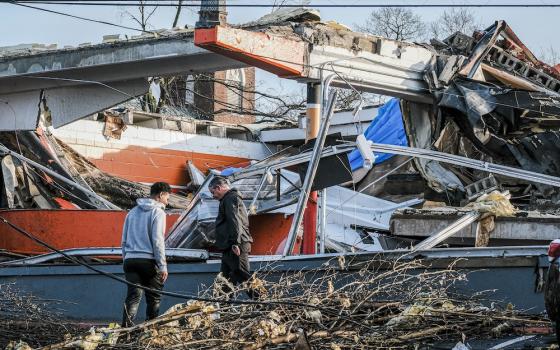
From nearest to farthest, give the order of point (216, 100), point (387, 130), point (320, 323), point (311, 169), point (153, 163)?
point (320, 323)
point (311, 169)
point (387, 130)
point (153, 163)
point (216, 100)

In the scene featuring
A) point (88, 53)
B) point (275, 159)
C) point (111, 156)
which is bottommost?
point (111, 156)

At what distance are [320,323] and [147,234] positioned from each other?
2427mm

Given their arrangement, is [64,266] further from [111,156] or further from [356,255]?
[111,156]

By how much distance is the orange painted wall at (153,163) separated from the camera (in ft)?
74.4

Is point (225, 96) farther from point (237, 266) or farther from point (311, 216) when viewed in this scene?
point (237, 266)

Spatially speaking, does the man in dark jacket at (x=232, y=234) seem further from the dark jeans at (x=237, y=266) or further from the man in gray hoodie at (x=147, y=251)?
the man in gray hoodie at (x=147, y=251)

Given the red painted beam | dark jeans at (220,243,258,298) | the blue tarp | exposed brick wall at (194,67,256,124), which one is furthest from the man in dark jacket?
exposed brick wall at (194,67,256,124)

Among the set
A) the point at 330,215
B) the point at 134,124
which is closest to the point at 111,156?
the point at 134,124

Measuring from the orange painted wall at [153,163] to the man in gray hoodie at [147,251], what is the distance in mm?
11194

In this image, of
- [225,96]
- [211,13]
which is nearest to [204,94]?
[225,96]

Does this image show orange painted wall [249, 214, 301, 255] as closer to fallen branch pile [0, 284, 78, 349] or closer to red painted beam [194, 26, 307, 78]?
red painted beam [194, 26, 307, 78]

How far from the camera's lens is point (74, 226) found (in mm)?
16531

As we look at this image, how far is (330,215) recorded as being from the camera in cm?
1641

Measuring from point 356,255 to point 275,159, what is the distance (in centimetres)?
351
